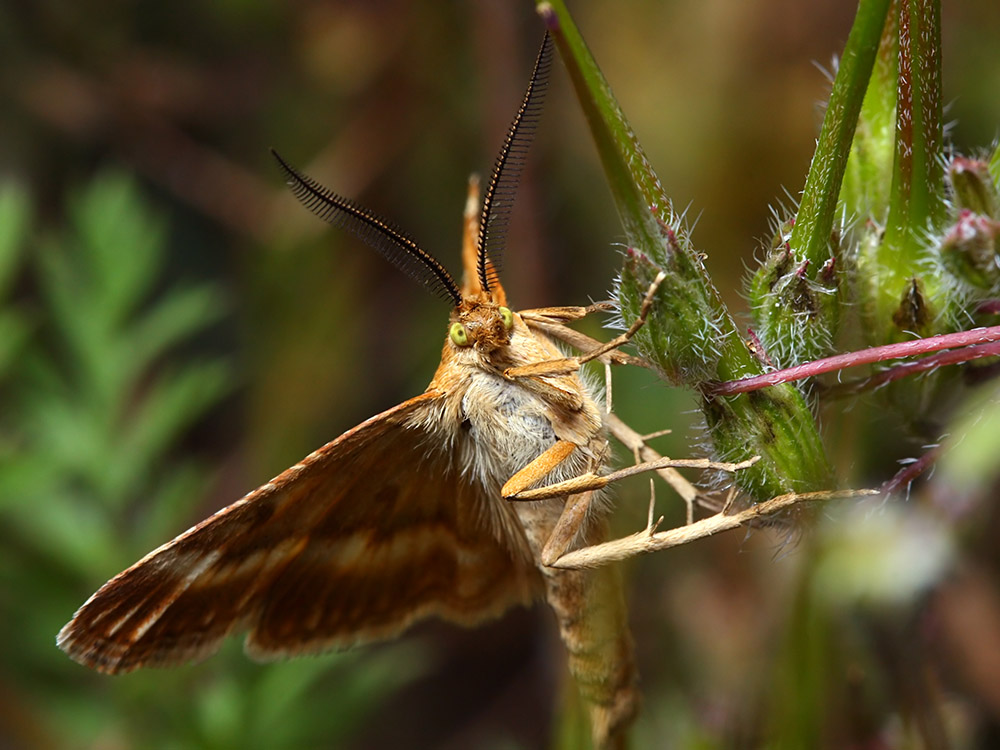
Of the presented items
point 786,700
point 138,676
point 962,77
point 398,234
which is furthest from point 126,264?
point 962,77

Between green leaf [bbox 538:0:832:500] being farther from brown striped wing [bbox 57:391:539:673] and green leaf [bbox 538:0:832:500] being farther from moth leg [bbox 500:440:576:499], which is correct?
brown striped wing [bbox 57:391:539:673]

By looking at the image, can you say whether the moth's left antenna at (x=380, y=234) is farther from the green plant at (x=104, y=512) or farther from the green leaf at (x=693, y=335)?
the green plant at (x=104, y=512)

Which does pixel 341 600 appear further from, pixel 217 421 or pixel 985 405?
pixel 217 421

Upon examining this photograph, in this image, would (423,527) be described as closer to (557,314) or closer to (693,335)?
(557,314)

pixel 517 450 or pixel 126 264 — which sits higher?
pixel 126 264

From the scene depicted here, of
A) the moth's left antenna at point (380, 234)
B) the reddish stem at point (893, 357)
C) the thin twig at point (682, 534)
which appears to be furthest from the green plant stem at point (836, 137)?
the moth's left antenna at point (380, 234)

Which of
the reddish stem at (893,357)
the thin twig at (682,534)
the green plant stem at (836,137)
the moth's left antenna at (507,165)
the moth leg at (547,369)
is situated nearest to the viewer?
the green plant stem at (836,137)

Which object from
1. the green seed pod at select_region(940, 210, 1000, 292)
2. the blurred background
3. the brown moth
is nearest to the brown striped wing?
the brown moth
